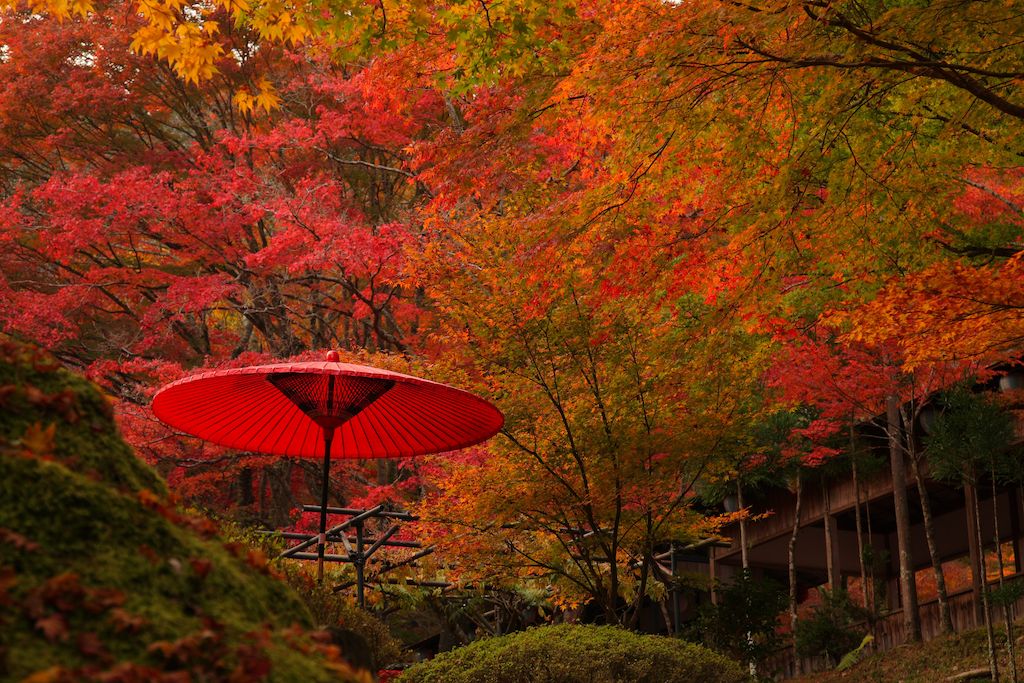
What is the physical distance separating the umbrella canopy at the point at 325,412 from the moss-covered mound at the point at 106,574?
4.35m

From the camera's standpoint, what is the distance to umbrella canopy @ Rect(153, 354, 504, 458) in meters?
7.05

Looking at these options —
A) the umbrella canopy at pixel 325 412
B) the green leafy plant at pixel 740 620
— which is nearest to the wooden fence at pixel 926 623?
the green leafy plant at pixel 740 620

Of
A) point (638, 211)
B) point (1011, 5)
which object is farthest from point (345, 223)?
point (1011, 5)

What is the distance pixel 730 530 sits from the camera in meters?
18.7

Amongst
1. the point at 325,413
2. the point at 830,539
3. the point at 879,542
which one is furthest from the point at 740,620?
the point at 879,542

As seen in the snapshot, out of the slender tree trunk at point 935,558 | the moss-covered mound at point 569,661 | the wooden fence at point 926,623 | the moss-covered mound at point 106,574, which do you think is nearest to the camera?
the moss-covered mound at point 106,574

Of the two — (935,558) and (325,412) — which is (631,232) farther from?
(935,558)

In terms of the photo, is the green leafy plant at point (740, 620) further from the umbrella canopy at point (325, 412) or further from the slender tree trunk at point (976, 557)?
the umbrella canopy at point (325, 412)

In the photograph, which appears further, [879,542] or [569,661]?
[879,542]

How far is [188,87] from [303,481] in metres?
7.66

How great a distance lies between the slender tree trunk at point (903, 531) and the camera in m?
13.9

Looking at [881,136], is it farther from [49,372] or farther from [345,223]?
[345,223]

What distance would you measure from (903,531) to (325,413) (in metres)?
9.98

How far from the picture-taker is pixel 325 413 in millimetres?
7250
